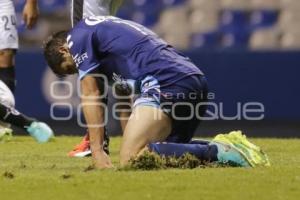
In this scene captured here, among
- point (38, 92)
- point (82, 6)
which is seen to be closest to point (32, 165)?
point (82, 6)

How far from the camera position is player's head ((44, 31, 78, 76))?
7.09 metres

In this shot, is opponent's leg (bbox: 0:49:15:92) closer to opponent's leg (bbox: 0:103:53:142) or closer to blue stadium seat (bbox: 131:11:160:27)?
opponent's leg (bbox: 0:103:53:142)

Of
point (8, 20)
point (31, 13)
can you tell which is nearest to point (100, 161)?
point (31, 13)

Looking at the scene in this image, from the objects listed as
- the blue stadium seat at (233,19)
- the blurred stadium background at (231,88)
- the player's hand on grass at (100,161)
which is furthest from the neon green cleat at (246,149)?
the blue stadium seat at (233,19)

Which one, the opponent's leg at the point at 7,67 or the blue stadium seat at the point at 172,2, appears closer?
the opponent's leg at the point at 7,67

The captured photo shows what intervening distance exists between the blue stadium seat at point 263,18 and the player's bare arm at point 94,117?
374 inches

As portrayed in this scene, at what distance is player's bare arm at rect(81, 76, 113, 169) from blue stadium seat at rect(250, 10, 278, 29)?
9492mm

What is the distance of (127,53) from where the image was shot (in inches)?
279

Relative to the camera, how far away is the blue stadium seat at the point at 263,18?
16.2 meters

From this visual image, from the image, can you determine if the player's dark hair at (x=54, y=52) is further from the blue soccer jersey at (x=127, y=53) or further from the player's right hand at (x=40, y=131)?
the player's right hand at (x=40, y=131)

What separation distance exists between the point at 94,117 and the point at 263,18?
982cm

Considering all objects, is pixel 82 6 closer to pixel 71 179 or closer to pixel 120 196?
pixel 71 179

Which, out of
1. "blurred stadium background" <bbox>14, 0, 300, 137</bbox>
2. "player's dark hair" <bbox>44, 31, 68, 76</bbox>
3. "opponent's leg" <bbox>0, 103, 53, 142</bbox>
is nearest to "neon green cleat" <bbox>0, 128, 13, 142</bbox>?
"opponent's leg" <bbox>0, 103, 53, 142</bbox>

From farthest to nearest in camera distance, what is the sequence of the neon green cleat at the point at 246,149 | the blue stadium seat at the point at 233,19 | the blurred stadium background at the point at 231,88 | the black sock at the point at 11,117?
the blue stadium seat at the point at 233,19, the blurred stadium background at the point at 231,88, the black sock at the point at 11,117, the neon green cleat at the point at 246,149
